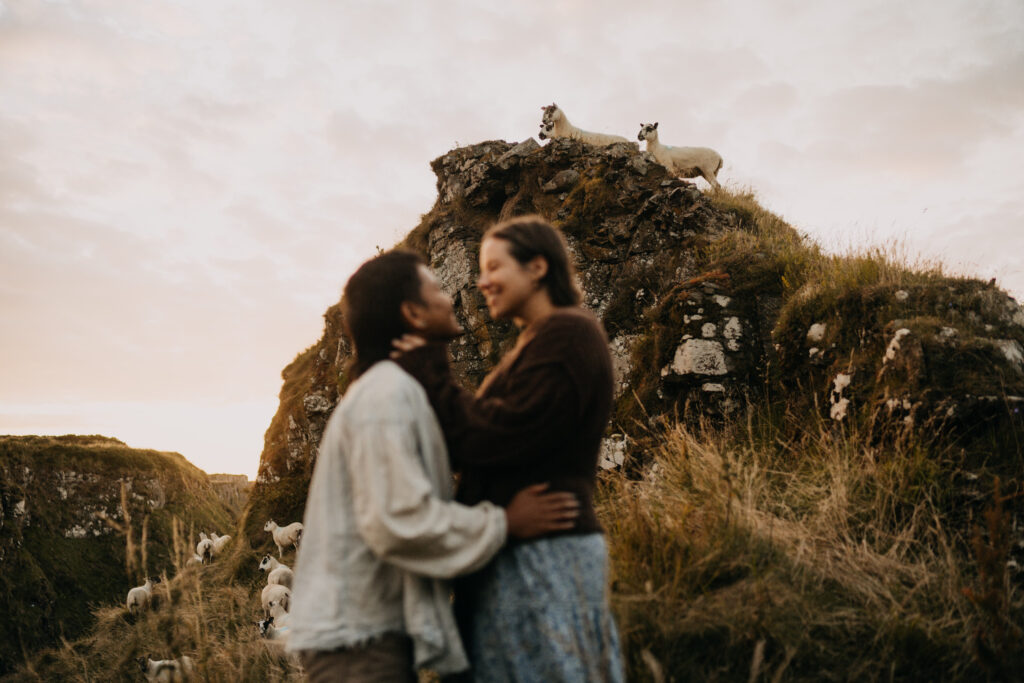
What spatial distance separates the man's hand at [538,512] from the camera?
2.09 meters

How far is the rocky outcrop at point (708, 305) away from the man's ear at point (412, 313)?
4594mm

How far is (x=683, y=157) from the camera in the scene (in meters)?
13.8

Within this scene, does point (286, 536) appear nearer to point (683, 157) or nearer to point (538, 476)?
point (683, 157)

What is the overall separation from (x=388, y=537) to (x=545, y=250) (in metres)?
1.28

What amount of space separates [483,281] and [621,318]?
735cm

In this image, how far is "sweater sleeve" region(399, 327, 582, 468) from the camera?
2092mm

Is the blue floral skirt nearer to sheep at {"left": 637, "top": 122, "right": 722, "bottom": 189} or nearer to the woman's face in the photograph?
the woman's face

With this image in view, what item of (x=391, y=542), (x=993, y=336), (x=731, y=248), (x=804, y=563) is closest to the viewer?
(x=391, y=542)

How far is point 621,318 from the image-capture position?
9625mm

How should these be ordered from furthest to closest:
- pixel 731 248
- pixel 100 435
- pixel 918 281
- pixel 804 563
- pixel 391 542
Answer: pixel 100 435, pixel 731 248, pixel 918 281, pixel 804 563, pixel 391 542

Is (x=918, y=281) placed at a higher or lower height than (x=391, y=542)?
higher

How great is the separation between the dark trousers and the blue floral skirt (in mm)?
310

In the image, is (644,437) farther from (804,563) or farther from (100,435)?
(100,435)

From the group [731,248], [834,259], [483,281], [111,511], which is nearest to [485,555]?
[483,281]
